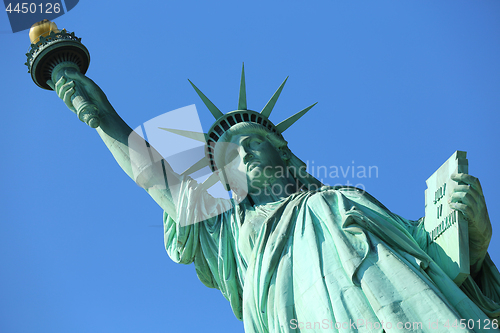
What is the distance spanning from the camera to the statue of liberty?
A: 7.55m

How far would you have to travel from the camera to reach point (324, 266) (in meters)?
8.27

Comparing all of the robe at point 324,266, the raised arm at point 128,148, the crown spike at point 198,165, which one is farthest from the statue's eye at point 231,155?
the raised arm at point 128,148

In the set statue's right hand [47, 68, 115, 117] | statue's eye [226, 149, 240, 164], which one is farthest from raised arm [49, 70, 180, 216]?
statue's eye [226, 149, 240, 164]

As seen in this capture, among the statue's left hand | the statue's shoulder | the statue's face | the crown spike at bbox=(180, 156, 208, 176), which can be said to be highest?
the crown spike at bbox=(180, 156, 208, 176)

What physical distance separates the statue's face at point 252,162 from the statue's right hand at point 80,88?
1.94 metres

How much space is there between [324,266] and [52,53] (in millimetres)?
5552

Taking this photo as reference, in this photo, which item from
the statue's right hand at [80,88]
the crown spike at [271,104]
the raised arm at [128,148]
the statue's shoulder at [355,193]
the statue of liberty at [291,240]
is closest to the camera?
the statue of liberty at [291,240]

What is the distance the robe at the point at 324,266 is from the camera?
24.3ft

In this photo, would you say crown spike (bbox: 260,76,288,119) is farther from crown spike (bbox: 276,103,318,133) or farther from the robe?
the robe

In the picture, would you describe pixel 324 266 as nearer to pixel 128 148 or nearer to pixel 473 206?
pixel 473 206

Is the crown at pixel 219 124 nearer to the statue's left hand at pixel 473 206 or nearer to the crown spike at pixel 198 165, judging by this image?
the crown spike at pixel 198 165

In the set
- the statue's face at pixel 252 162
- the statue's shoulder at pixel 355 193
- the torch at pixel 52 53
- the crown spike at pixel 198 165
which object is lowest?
the statue's shoulder at pixel 355 193

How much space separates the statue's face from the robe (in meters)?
0.38

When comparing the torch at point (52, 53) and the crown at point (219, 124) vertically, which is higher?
the torch at point (52, 53)
